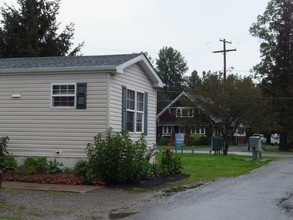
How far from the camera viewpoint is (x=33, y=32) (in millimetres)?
36531

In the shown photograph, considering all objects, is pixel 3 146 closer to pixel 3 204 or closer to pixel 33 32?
pixel 3 204

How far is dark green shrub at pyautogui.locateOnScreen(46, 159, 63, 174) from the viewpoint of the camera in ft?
50.9

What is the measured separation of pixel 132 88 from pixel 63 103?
9.07ft

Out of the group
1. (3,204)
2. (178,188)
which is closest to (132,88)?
(178,188)

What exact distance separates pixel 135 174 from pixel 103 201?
3.03 metres

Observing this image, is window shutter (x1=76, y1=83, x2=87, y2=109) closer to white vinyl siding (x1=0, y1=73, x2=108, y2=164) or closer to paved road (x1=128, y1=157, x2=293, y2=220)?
white vinyl siding (x1=0, y1=73, x2=108, y2=164)

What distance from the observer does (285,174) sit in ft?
65.0

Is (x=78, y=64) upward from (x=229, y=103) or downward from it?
downward

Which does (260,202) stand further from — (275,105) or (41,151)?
(275,105)

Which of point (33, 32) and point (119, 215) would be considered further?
point (33, 32)

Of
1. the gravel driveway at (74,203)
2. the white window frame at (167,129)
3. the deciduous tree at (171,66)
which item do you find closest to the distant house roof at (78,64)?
the gravel driveway at (74,203)

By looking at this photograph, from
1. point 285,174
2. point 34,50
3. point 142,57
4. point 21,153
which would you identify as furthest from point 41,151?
point 34,50

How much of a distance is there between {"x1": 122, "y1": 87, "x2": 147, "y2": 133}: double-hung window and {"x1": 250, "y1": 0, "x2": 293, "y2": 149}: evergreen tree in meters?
33.0

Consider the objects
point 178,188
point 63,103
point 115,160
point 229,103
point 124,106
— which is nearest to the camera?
point 115,160
